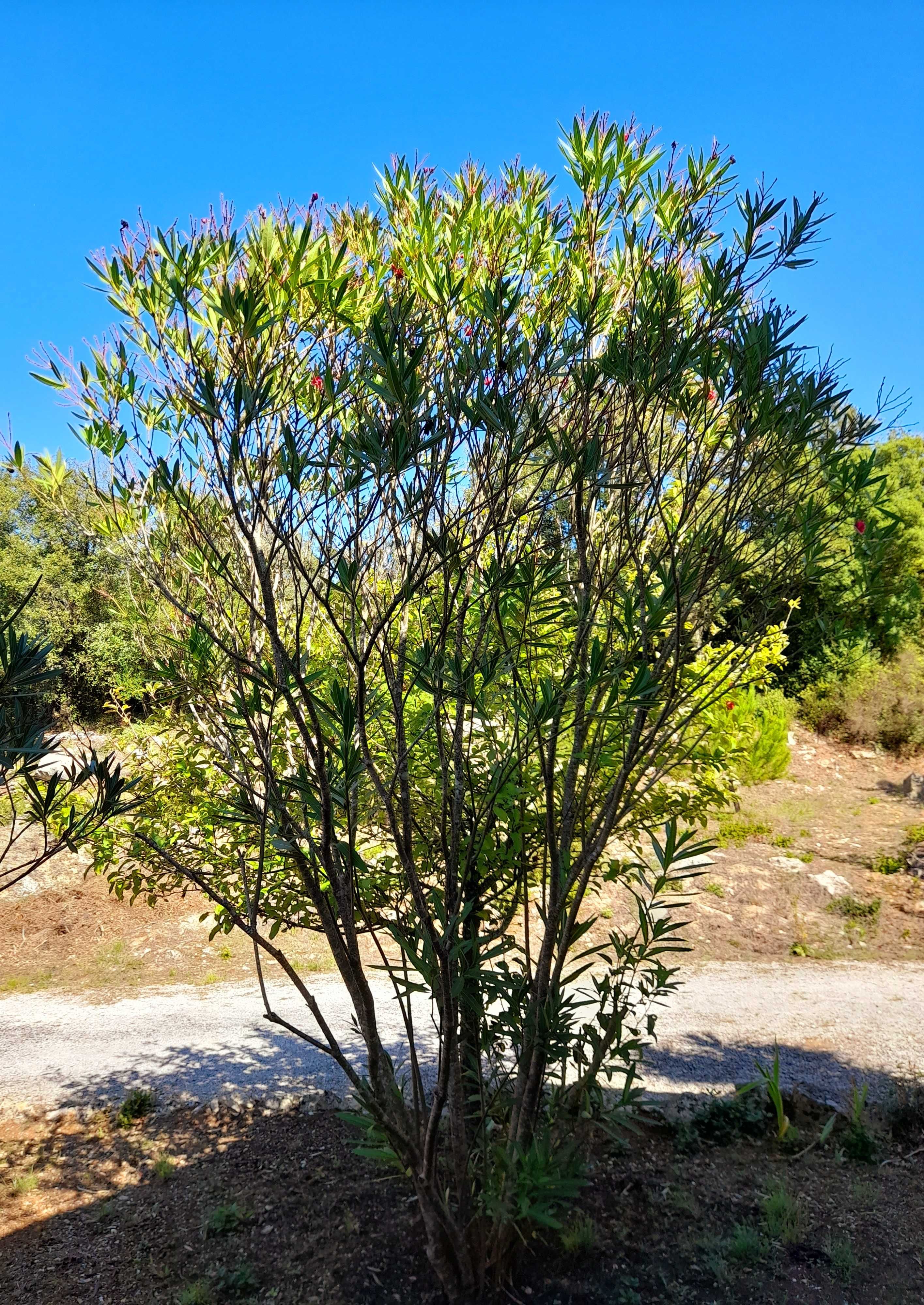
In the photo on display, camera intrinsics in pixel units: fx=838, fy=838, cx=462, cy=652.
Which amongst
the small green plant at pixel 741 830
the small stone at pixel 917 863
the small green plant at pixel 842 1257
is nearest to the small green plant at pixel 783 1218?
the small green plant at pixel 842 1257

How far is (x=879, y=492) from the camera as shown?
2.66 metres

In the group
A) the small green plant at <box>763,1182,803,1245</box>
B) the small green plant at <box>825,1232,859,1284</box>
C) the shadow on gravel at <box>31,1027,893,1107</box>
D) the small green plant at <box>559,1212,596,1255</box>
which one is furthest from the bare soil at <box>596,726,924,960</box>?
the small green plant at <box>559,1212,596,1255</box>

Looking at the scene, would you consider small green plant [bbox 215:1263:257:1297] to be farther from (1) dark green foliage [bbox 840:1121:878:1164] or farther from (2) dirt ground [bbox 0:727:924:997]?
(2) dirt ground [bbox 0:727:924:997]

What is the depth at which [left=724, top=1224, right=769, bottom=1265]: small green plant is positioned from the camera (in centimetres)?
321

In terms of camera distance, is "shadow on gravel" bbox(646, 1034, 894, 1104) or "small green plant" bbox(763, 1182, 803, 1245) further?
"shadow on gravel" bbox(646, 1034, 894, 1104)

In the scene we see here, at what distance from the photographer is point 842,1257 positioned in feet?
10.5

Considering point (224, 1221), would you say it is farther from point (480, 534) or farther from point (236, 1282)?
point (480, 534)

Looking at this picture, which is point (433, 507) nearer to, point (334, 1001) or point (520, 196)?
point (520, 196)

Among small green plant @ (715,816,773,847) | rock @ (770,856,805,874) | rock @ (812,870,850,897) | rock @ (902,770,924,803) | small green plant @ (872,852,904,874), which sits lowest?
rock @ (812,870,850,897)

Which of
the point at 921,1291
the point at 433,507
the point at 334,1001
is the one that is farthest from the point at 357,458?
the point at 334,1001

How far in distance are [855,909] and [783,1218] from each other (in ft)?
18.9

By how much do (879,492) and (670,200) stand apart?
1165 millimetres

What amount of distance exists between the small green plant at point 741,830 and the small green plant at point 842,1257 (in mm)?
6800

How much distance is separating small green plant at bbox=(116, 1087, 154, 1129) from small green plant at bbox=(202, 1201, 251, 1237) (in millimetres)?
1191
